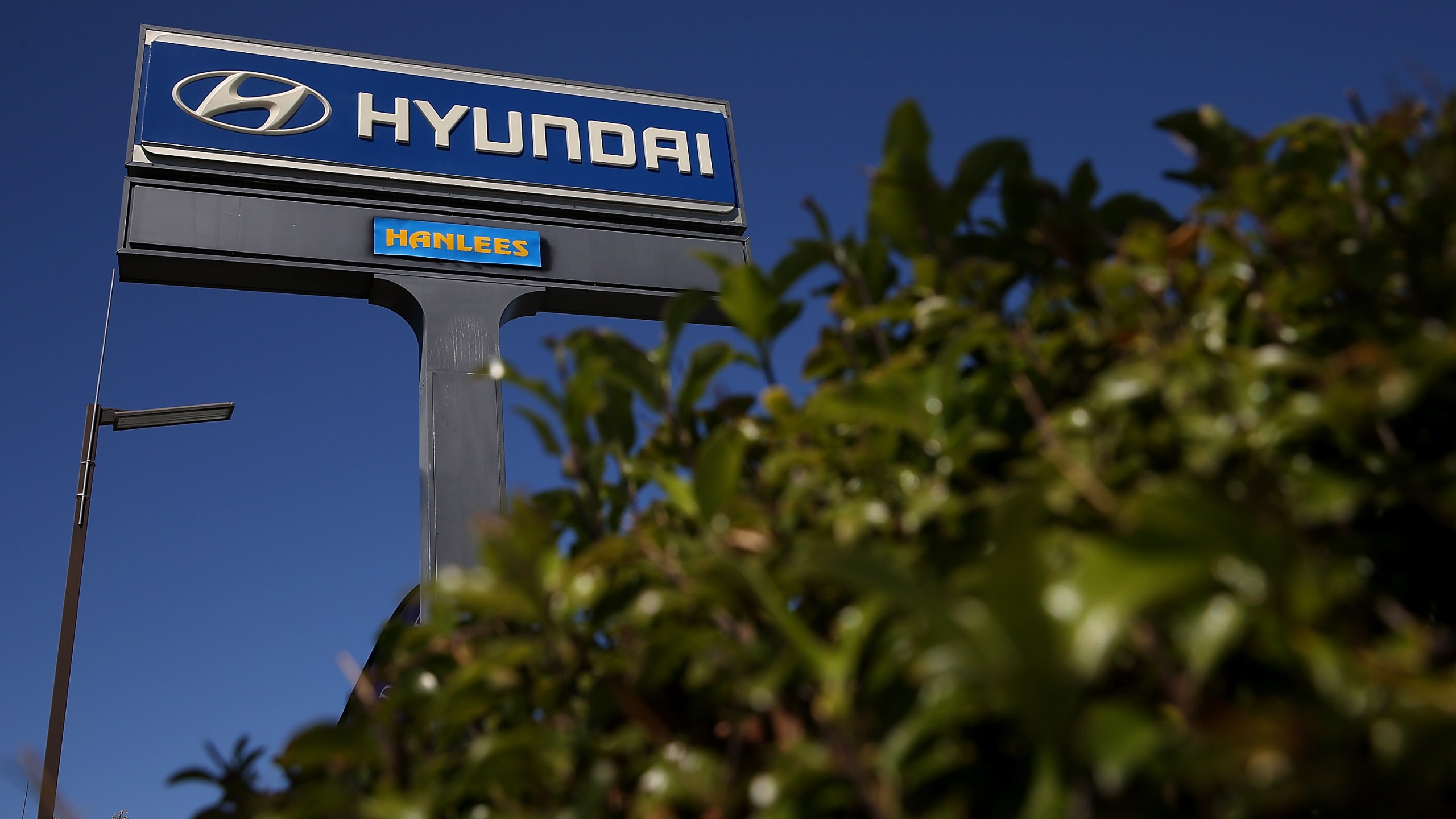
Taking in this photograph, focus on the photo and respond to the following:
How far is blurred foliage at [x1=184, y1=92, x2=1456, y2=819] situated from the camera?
2.18 feet

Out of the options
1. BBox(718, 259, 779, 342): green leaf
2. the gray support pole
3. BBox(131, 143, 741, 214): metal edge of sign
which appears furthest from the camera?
BBox(131, 143, 741, 214): metal edge of sign

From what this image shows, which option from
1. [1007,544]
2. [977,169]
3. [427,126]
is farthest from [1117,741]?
[427,126]

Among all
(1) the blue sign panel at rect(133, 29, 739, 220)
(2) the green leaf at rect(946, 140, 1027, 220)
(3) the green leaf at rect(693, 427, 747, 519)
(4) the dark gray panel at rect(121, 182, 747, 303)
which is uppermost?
(1) the blue sign panel at rect(133, 29, 739, 220)

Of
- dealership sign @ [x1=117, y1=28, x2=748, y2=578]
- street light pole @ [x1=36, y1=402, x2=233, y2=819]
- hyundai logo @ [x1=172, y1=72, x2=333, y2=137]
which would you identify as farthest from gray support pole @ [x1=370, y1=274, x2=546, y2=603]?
street light pole @ [x1=36, y1=402, x2=233, y2=819]

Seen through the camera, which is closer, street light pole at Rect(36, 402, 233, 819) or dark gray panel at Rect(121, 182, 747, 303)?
dark gray panel at Rect(121, 182, 747, 303)

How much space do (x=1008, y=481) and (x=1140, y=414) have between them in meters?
0.14

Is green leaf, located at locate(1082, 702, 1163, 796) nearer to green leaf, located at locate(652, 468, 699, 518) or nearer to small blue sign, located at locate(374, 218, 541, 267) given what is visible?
green leaf, located at locate(652, 468, 699, 518)

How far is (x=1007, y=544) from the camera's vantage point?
2.13 ft

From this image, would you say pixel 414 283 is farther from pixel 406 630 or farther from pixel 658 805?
pixel 658 805

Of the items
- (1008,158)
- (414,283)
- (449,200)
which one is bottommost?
(1008,158)

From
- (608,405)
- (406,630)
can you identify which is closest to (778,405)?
(608,405)

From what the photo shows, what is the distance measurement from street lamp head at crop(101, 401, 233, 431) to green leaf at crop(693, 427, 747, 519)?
A: 8.00 meters

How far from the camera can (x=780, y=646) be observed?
0.89m

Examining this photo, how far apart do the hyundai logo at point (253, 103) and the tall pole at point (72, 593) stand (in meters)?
3.55
